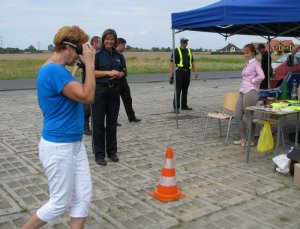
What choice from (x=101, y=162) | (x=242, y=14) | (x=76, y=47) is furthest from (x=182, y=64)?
(x=76, y=47)

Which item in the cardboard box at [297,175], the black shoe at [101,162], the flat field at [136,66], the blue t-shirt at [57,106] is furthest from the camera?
the flat field at [136,66]

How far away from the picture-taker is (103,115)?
572 centimetres

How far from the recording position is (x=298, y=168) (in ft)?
16.1

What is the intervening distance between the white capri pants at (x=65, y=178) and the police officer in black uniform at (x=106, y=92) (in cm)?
268

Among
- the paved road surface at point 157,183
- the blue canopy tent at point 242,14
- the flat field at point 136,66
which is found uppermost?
the blue canopy tent at point 242,14

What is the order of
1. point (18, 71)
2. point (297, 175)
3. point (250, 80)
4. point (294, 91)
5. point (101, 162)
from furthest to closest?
point (18, 71)
point (294, 91)
point (250, 80)
point (101, 162)
point (297, 175)

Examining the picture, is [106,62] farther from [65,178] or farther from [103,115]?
[65,178]

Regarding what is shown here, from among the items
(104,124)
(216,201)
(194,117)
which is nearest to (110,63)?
(104,124)

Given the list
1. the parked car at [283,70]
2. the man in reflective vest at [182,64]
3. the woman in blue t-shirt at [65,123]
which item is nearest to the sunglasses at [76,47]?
the woman in blue t-shirt at [65,123]

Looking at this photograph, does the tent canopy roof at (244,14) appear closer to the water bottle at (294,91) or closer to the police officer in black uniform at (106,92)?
the water bottle at (294,91)

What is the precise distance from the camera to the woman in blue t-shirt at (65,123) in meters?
2.75

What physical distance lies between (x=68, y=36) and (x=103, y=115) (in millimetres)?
2998

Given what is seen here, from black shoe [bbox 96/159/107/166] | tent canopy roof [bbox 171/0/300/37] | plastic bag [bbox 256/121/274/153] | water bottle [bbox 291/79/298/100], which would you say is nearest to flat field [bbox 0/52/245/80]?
tent canopy roof [bbox 171/0/300/37]

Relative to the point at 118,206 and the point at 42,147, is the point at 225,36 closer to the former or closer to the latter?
the point at 118,206
